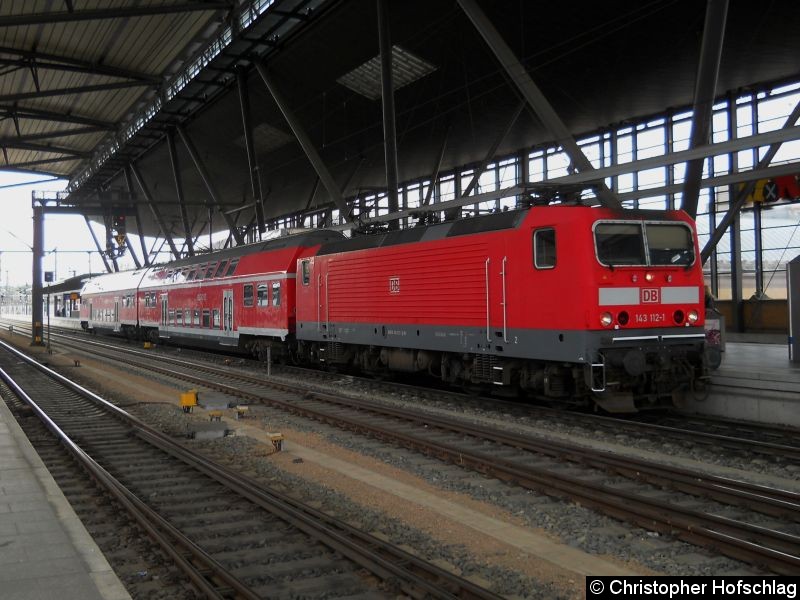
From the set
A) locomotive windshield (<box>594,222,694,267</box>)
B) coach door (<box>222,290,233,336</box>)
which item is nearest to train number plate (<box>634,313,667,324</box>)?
locomotive windshield (<box>594,222,694,267</box>)

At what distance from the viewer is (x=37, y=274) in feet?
111

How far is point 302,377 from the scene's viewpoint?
19.0 m

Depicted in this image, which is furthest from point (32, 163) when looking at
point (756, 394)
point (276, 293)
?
point (756, 394)

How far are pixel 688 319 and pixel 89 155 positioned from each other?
54140 mm

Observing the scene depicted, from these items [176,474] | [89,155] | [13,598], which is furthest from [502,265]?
Result: [89,155]

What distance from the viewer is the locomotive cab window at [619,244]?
1073 cm

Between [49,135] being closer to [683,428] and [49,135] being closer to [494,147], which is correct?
[494,147]

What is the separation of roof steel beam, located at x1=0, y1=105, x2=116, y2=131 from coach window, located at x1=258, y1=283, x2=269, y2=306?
26.1 metres

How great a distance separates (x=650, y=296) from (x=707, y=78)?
7.10 meters

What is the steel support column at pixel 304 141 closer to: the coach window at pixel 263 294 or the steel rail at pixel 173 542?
the coach window at pixel 263 294

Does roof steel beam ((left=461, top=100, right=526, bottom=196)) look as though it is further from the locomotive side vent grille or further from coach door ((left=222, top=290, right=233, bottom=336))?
the locomotive side vent grille

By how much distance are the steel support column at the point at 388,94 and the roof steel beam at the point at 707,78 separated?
9.47 meters

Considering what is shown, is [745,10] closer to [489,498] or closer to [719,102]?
[719,102]

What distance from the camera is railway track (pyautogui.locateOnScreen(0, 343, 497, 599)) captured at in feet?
16.5
